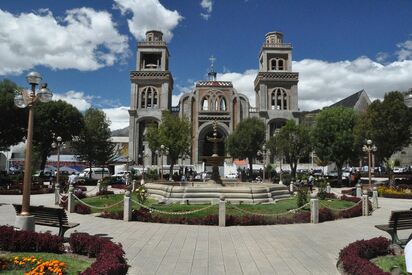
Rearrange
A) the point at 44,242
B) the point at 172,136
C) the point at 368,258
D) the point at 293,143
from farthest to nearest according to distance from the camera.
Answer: the point at 172,136, the point at 293,143, the point at 44,242, the point at 368,258

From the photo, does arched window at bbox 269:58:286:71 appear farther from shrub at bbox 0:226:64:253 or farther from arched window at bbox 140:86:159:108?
shrub at bbox 0:226:64:253

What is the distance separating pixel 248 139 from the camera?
52219mm

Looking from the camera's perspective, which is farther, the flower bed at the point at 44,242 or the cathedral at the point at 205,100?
the cathedral at the point at 205,100

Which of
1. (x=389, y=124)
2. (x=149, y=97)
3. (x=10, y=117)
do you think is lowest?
(x=389, y=124)

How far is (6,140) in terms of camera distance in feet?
141

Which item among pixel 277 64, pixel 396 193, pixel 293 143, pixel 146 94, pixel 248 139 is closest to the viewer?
pixel 396 193

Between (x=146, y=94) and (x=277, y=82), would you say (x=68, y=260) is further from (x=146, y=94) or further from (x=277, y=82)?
(x=277, y=82)

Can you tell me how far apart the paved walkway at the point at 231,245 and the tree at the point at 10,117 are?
28519mm

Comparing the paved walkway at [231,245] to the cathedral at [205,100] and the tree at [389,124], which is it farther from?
the cathedral at [205,100]

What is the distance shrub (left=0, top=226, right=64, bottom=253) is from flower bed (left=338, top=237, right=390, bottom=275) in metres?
6.44

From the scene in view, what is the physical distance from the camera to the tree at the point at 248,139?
5238 centimetres

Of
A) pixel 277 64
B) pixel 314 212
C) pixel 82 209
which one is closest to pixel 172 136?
pixel 277 64

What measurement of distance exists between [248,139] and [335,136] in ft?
42.8

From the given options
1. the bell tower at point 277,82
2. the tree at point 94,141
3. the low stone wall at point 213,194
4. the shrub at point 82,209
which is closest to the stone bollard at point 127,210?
the shrub at point 82,209
